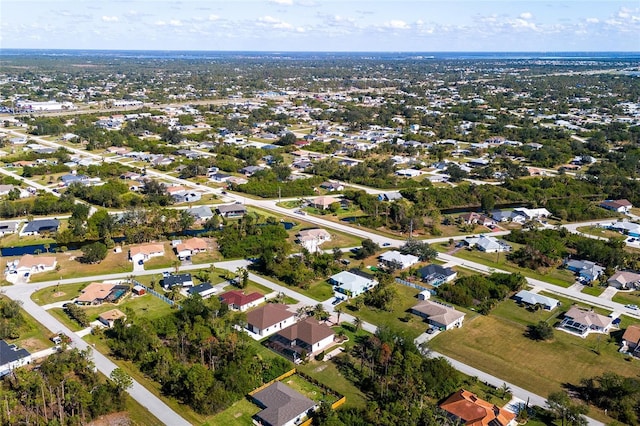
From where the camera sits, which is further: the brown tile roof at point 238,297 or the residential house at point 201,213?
the residential house at point 201,213

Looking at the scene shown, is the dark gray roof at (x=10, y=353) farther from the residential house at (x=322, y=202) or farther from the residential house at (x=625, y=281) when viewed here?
the residential house at (x=625, y=281)

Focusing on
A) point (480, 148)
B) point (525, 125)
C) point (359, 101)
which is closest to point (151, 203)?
point (480, 148)

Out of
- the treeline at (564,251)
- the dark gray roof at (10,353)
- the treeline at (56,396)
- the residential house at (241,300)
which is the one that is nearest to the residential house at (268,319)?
the residential house at (241,300)

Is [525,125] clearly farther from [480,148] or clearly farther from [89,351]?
[89,351]

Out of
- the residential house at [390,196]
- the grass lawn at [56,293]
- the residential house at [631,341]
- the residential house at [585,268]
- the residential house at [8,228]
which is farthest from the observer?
the residential house at [390,196]

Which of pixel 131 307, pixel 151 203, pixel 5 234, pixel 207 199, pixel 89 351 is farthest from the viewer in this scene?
pixel 207 199

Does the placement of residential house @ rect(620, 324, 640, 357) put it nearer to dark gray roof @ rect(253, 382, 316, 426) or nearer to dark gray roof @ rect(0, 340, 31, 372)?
dark gray roof @ rect(253, 382, 316, 426)
